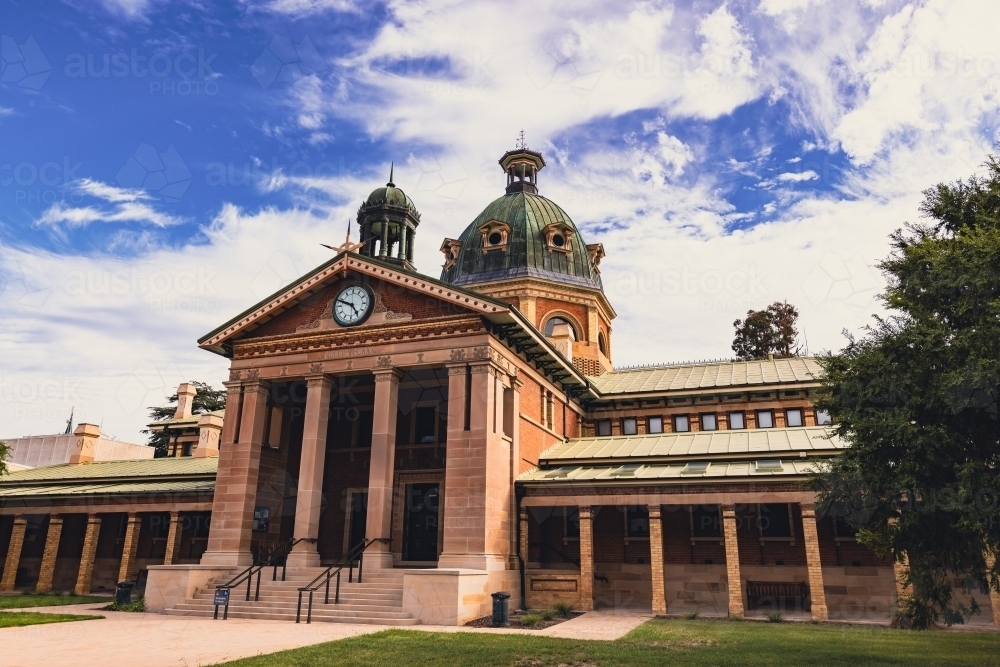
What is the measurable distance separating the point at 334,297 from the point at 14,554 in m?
19.5

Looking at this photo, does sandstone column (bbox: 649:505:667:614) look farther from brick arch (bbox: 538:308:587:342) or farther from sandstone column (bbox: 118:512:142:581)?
sandstone column (bbox: 118:512:142:581)

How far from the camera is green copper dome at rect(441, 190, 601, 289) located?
41781 mm

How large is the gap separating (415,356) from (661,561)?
35.3 ft

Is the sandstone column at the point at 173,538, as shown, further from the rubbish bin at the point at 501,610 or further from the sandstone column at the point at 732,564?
the sandstone column at the point at 732,564

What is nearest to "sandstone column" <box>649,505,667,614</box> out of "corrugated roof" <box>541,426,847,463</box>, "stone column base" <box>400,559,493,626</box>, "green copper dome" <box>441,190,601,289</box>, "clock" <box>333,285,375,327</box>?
"corrugated roof" <box>541,426,847,463</box>

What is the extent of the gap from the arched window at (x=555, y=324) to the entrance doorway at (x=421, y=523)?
572 inches

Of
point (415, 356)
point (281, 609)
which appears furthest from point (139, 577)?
point (415, 356)

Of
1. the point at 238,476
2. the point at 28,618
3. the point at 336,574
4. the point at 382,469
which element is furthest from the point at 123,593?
the point at 382,469

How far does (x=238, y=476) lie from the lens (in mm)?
26562

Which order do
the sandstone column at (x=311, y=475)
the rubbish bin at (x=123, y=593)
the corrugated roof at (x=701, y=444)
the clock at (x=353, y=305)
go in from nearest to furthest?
the rubbish bin at (x=123, y=593) → the sandstone column at (x=311, y=475) → the clock at (x=353, y=305) → the corrugated roof at (x=701, y=444)

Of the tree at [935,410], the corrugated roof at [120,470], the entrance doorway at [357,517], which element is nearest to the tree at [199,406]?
the corrugated roof at [120,470]

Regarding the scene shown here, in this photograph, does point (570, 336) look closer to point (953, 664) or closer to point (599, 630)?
point (599, 630)

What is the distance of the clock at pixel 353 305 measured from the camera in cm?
2648

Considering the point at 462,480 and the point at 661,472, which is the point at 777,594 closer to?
the point at 661,472
